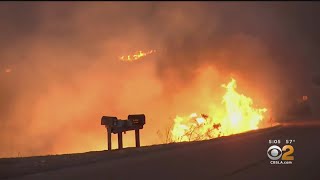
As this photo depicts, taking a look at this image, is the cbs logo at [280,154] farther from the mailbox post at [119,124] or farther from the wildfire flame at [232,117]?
the wildfire flame at [232,117]

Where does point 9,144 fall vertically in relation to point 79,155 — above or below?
above

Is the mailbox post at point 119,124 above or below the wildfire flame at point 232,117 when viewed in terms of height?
below

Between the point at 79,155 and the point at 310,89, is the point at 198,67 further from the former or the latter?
the point at 79,155

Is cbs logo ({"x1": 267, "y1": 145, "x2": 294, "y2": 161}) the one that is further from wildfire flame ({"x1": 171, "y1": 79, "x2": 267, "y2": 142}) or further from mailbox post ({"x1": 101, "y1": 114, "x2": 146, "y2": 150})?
wildfire flame ({"x1": 171, "y1": 79, "x2": 267, "y2": 142})

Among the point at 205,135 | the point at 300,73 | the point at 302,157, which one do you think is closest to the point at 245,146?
the point at 302,157

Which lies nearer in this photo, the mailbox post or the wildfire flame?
the mailbox post

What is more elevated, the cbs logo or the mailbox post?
the mailbox post

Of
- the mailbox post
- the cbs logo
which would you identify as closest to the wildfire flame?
the mailbox post

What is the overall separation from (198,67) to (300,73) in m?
18.0

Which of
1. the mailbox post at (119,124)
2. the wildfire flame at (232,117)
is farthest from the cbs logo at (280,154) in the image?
the wildfire flame at (232,117)

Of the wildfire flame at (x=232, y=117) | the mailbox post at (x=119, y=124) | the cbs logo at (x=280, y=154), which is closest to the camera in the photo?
the cbs logo at (x=280, y=154)

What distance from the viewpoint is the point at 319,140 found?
608 inches

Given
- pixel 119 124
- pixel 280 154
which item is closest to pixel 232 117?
pixel 119 124

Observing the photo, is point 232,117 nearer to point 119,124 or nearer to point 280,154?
point 119,124
